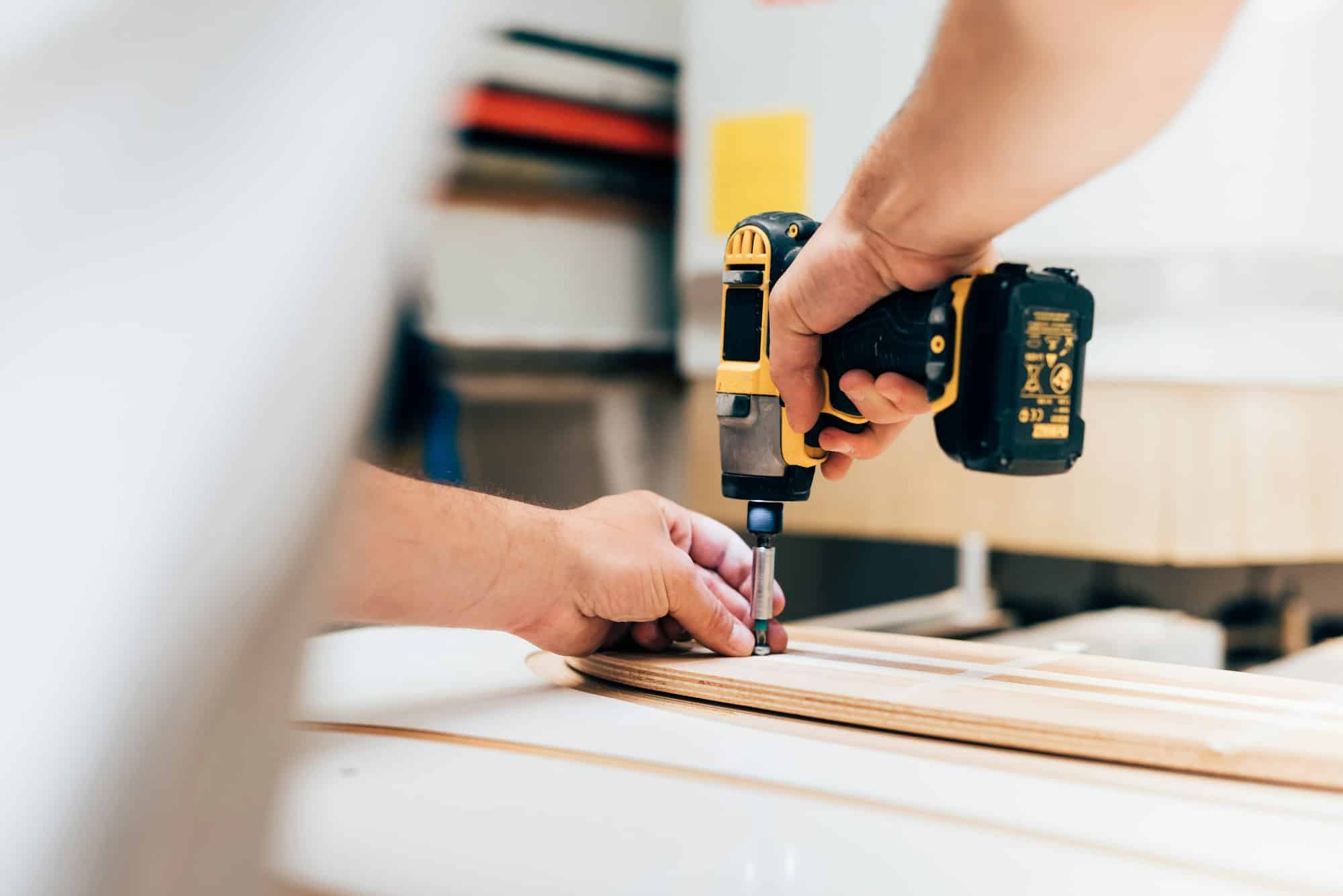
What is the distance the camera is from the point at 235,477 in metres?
0.18

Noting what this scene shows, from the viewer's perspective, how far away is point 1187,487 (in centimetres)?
131

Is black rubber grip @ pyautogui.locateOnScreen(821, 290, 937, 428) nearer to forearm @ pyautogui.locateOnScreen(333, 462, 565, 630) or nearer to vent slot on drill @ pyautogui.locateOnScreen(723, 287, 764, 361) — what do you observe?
vent slot on drill @ pyautogui.locateOnScreen(723, 287, 764, 361)

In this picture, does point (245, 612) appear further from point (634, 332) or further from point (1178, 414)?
point (634, 332)

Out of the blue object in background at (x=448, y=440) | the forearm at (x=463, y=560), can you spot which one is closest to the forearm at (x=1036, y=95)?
the forearm at (x=463, y=560)

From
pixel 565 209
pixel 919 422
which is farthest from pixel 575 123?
pixel 919 422

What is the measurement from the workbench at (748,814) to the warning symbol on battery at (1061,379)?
0.60 ft

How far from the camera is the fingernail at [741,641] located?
2.58 ft

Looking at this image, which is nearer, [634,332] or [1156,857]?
[1156,857]

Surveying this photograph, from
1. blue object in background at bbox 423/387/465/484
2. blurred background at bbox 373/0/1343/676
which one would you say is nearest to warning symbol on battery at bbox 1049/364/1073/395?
blurred background at bbox 373/0/1343/676

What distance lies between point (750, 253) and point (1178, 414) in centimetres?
74

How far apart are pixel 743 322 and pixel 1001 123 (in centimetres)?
34

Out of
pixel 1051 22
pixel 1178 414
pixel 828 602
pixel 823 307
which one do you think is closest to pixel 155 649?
pixel 1051 22

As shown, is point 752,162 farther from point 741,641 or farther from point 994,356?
point 994,356

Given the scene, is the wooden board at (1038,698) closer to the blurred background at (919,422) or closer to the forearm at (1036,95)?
the forearm at (1036,95)
